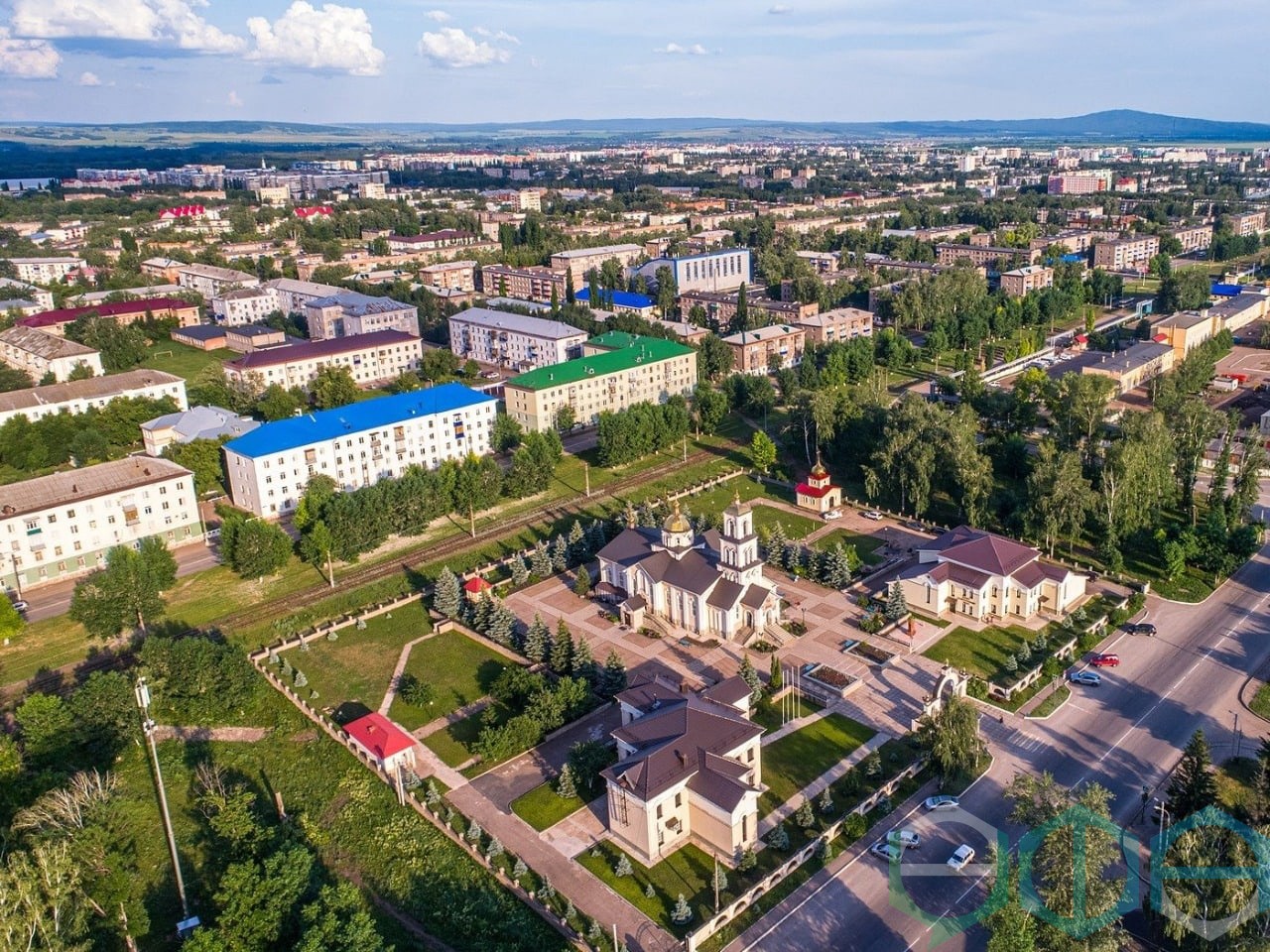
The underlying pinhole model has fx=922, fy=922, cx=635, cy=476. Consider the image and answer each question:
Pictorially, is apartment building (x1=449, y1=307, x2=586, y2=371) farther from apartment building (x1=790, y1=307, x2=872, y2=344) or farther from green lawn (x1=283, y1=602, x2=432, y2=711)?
green lawn (x1=283, y1=602, x2=432, y2=711)

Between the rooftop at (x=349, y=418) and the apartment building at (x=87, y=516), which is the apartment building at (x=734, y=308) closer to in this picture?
the rooftop at (x=349, y=418)

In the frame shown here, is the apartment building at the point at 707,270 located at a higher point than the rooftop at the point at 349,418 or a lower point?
higher

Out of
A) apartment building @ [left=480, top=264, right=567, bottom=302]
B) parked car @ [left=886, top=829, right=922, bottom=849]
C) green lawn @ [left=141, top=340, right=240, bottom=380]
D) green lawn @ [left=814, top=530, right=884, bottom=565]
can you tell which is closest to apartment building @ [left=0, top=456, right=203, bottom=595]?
green lawn @ [left=814, top=530, right=884, bottom=565]

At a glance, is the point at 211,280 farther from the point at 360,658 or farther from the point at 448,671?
the point at 448,671

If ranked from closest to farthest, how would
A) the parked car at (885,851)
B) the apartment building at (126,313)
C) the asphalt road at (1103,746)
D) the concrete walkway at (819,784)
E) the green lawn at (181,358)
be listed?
the asphalt road at (1103,746), the parked car at (885,851), the concrete walkway at (819,784), the green lawn at (181,358), the apartment building at (126,313)

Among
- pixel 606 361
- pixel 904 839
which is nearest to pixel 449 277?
pixel 606 361

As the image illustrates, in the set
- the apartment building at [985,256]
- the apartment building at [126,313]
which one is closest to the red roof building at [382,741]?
the apartment building at [126,313]
